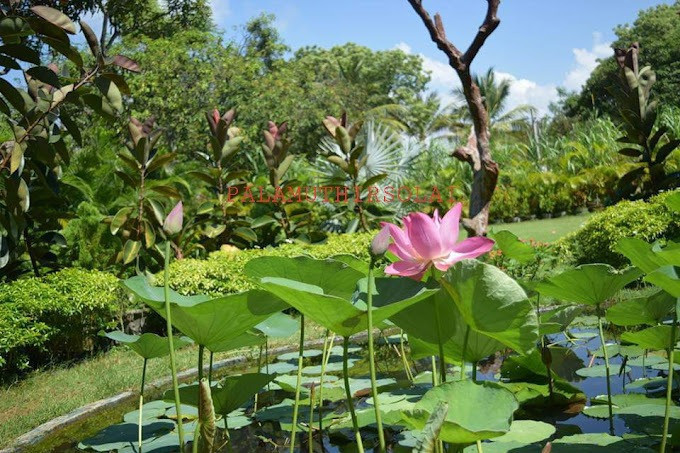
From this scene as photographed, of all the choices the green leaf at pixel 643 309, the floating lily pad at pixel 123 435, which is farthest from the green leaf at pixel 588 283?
the floating lily pad at pixel 123 435

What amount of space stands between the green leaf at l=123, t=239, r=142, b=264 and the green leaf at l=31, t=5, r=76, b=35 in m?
2.54

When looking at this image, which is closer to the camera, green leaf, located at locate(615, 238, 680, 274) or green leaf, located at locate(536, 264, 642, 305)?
green leaf, located at locate(615, 238, 680, 274)

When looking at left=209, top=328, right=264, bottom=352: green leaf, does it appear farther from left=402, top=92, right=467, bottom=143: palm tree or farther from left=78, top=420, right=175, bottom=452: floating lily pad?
left=402, top=92, right=467, bottom=143: palm tree

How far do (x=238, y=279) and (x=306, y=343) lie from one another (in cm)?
117

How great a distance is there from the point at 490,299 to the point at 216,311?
0.41m

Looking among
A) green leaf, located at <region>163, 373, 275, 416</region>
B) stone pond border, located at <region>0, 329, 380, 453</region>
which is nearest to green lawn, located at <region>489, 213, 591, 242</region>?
stone pond border, located at <region>0, 329, 380, 453</region>

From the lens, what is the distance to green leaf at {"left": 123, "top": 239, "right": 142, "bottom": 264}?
4.90 m

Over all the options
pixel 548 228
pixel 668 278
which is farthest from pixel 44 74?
pixel 548 228

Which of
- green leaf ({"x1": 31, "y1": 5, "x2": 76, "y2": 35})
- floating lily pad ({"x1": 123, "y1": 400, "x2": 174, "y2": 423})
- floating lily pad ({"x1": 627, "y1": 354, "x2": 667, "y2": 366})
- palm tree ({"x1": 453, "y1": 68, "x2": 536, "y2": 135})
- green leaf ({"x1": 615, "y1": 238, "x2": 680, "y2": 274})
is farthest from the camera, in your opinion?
palm tree ({"x1": 453, "y1": 68, "x2": 536, "y2": 135})

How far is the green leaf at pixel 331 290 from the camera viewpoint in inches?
34.9

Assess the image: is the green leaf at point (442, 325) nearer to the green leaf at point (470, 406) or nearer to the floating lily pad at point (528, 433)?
the green leaf at point (470, 406)

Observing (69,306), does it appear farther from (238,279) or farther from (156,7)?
(156,7)

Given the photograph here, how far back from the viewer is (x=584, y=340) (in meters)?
3.32

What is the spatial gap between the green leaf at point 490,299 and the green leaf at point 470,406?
92mm
